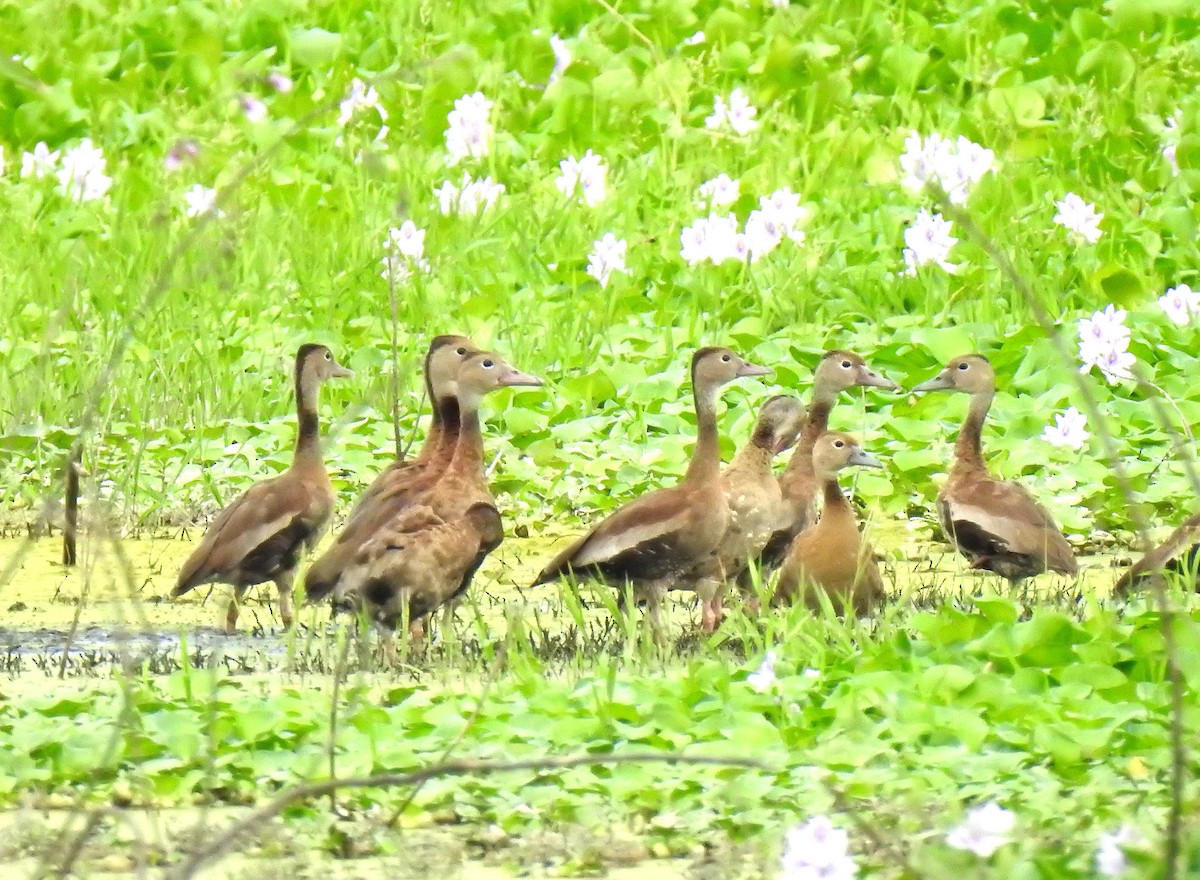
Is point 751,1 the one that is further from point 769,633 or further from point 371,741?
point 371,741

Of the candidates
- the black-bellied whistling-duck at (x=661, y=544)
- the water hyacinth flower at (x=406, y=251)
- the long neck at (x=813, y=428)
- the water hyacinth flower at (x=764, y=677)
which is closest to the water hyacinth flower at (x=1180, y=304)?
the long neck at (x=813, y=428)

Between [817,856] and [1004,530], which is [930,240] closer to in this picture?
[1004,530]

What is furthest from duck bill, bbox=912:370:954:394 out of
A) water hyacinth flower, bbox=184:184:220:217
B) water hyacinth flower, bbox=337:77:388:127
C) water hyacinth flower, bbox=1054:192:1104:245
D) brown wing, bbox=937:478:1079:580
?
water hyacinth flower, bbox=337:77:388:127

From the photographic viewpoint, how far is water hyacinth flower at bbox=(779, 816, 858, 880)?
3.39 metres

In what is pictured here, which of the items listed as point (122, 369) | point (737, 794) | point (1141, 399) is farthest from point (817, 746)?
point (122, 369)

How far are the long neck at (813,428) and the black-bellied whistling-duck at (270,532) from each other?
1.61 meters

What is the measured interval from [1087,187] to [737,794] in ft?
22.7

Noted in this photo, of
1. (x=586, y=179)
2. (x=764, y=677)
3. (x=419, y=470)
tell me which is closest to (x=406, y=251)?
(x=586, y=179)

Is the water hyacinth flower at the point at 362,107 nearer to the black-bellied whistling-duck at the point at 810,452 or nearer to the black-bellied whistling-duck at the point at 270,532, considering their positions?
the black-bellied whistling-duck at the point at 810,452

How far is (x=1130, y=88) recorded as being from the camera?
11.3m

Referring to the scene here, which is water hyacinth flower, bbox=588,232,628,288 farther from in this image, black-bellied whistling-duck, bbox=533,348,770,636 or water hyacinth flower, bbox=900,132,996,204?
black-bellied whistling-duck, bbox=533,348,770,636

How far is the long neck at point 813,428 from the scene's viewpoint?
757 cm

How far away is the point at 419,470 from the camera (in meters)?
6.94

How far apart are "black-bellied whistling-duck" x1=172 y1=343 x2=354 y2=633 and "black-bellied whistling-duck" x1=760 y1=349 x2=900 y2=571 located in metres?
1.41
